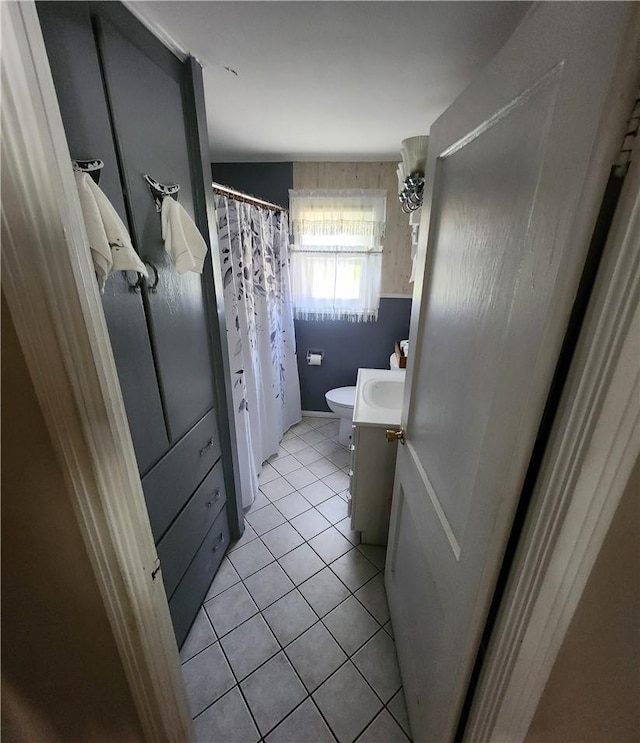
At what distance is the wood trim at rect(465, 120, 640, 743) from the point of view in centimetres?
37

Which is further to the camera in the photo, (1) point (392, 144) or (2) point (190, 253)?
(1) point (392, 144)

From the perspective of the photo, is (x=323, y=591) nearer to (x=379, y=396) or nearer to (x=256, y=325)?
(x=379, y=396)

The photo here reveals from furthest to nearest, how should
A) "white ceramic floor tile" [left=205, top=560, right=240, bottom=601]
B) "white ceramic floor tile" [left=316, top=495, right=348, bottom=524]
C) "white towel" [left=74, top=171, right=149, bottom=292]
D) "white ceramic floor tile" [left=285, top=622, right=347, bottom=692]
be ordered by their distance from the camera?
"white ceramic floor tile" [left=316, top=495, right=348, bottom=524] → "white ceramic floor tile" [left=205, top=560, right=240, bottom=601] → "white ceramic floor tile" [left=285, top=622, right=347, bottom=692] → "white towel" [left=74, top=171, right=149, bottom=292]

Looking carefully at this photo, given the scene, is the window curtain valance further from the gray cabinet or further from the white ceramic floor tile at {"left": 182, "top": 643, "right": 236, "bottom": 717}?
the white ceramic floor tile at {"left": 182, "top": 643, "right": 236, "bottom": 717}

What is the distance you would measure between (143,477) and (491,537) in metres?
0.96

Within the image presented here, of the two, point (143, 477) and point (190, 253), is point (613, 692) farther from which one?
point (190, 253)

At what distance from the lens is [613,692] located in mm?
481

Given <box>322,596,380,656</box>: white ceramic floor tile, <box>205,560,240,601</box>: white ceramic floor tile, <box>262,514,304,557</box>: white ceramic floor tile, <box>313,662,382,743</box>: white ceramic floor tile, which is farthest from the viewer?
<box>262,514,304,557</box>: white ceramic floor tile

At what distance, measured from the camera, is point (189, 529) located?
1.27m

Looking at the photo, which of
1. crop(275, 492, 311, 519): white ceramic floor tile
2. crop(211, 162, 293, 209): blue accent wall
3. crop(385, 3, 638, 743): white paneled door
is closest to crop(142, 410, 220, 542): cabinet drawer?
crop(275, 492, 311, 519): white ceramic floor tile

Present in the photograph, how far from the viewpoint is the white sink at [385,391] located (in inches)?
74.3

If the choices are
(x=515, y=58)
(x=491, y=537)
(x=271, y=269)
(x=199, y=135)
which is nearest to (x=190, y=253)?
(x=199, y=135)

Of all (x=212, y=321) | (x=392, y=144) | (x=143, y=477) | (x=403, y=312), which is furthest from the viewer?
(x=403, y=312)

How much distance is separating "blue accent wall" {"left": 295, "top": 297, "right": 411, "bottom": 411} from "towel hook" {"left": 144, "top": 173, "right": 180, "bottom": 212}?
1.91 m
